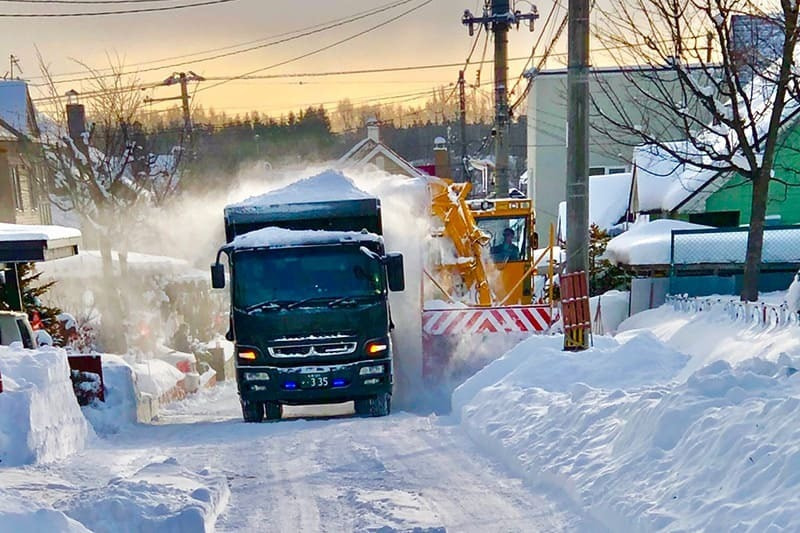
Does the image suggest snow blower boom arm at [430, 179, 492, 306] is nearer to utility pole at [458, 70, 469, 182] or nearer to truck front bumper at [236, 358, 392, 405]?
truck front bumper at [236, 358, 392, 405]

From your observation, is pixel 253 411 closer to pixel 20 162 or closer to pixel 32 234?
pixel 32 234

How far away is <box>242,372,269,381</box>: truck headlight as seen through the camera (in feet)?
33.4

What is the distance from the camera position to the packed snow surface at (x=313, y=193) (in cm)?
1125

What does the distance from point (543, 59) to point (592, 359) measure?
14629 mm

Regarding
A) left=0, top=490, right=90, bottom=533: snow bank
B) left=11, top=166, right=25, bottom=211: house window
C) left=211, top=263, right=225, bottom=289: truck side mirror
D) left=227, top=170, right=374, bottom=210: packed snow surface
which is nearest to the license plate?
left=211, top=263, right=225, bottom=289: truck side mirror

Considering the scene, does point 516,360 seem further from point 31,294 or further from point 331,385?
point 31,294

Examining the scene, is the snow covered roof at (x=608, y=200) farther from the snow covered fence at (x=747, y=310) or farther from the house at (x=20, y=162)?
the house at (x=20, y=162)

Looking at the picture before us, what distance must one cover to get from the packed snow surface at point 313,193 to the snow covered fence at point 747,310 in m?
7.17

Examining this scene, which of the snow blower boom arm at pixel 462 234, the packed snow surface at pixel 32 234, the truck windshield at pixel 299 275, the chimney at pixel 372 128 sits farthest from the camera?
the chimney at pixel 372 128

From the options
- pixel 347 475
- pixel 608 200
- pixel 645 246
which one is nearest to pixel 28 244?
pixel 347 475

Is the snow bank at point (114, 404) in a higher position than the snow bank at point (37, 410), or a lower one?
lower

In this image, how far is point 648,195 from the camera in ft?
86.5

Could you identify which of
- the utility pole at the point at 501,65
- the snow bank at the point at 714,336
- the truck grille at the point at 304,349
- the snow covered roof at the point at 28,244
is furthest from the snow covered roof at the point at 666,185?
the snow covered roof at the point at 28,244

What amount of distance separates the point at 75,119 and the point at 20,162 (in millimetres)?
3650
